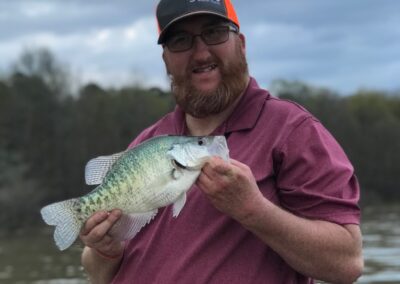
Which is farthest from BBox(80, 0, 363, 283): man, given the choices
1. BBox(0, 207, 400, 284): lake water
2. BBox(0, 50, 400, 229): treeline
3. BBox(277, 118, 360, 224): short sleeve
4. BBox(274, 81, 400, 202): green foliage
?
BBox(274, 81, 400, 202): green foliage

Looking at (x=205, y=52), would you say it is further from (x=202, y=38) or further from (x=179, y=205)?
(x=179, y=205)

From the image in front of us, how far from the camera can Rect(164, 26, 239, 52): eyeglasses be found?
13.2 feet

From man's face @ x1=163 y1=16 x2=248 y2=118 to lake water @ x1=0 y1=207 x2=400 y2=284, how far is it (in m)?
18.6

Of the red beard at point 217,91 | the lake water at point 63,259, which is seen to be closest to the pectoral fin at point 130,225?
the red beard at point 217,91

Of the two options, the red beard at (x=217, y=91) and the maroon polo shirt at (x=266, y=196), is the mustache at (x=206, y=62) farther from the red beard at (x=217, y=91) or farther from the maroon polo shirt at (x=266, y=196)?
the maroon polo shirt at (x=266, y=196)

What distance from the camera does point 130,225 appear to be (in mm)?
3889

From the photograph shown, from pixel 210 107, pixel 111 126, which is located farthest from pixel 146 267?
pixel 111 126

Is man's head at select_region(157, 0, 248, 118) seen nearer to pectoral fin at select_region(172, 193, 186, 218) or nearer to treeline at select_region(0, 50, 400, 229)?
pectoral fin at select_region(172, 193, 186, 218)

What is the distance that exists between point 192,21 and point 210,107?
0.49 meters

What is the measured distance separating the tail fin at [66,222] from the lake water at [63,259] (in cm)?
1894

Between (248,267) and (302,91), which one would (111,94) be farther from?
(248,267)

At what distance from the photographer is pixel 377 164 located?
257 feet

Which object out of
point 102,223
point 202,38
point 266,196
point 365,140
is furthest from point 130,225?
point 365,140

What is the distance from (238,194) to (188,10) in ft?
3.86
